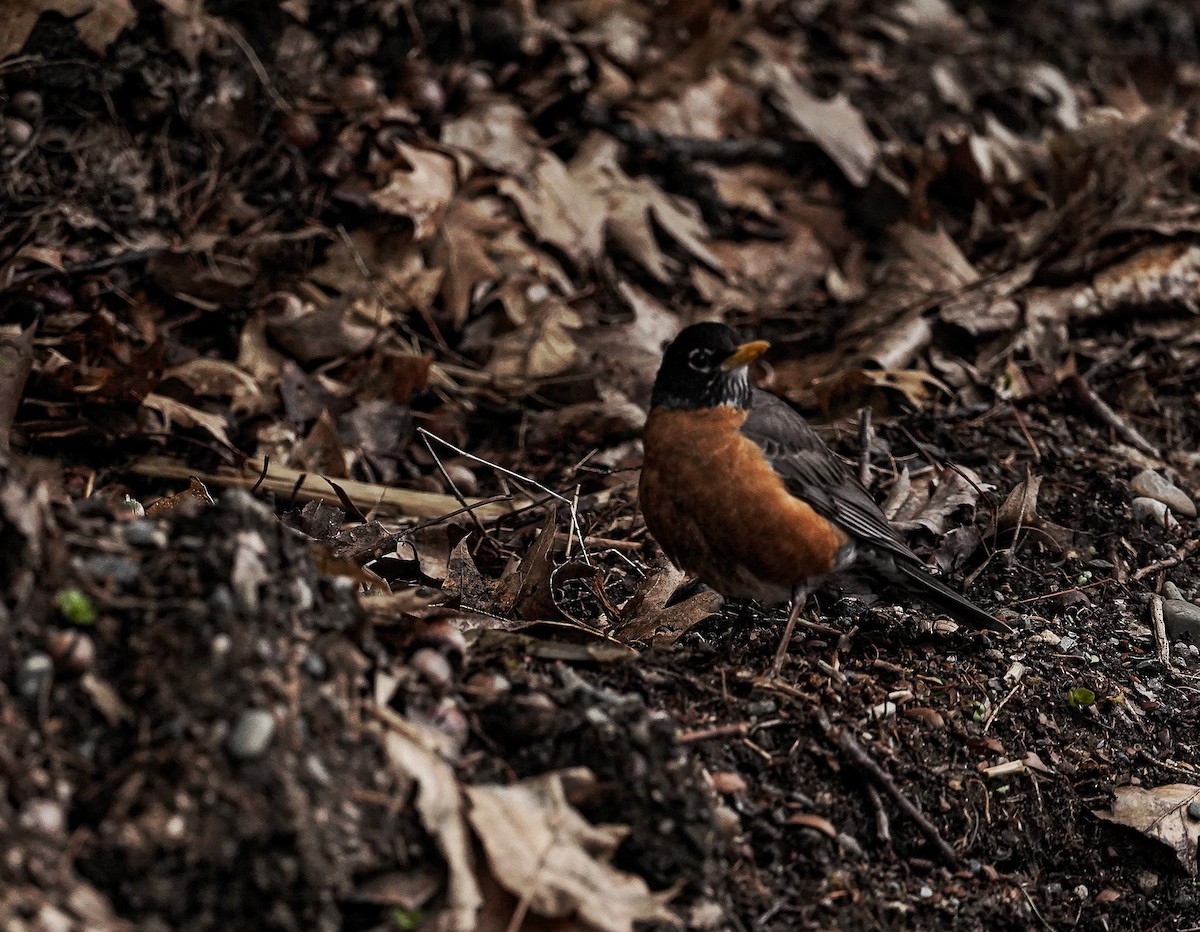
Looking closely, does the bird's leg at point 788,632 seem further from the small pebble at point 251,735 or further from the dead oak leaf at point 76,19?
the dead oak leaf at point 76,19

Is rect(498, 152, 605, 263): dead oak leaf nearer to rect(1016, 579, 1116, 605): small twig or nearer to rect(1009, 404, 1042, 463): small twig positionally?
rect(1009, 404, 1042, 463): small twig

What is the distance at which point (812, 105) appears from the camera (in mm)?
8336

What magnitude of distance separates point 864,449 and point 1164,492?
1.21 metres

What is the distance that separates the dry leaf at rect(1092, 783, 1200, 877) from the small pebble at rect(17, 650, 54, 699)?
2919 mm

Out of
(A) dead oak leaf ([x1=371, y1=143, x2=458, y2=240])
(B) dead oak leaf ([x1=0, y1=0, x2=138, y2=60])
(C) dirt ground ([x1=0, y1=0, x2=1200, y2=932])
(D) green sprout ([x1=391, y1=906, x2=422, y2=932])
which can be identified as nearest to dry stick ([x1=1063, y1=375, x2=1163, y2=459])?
(C) dirt ground ([x1=0, y1=0, x2=1200, y2=932])

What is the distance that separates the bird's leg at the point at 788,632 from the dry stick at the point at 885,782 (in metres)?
0.23

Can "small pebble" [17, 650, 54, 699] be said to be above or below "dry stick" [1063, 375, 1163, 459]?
above

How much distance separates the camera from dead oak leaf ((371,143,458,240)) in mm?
6695

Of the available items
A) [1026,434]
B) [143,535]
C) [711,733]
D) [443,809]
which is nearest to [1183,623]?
[1026,434]

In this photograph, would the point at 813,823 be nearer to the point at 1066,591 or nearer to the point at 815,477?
the point at 815,477

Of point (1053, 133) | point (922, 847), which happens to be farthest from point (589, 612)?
point (1053, 133)

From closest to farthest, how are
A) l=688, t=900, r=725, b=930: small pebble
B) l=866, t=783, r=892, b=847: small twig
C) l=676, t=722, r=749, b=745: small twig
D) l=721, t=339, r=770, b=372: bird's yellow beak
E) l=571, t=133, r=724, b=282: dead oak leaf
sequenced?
1. l=688, t=900, r=725, b=930: small pebble
2. l=676, t=722, r=749, b=745: small twig
3. l=866, t=783, r=892, b=847: small twig
4. l=721, t=339, r=770, b=372: bird's yellow beak
5. l=571, t=133, r=724, b=282: dead oak leaf

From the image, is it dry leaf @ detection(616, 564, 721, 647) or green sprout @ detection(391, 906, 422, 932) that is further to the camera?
dry leaf @ detection(616, 564, 721, 647)

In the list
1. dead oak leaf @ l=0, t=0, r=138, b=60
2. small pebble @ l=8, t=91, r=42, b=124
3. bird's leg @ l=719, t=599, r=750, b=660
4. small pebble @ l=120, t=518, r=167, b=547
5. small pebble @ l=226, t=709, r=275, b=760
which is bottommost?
bird's leg @ l=719, t=599, r=750, b=660
